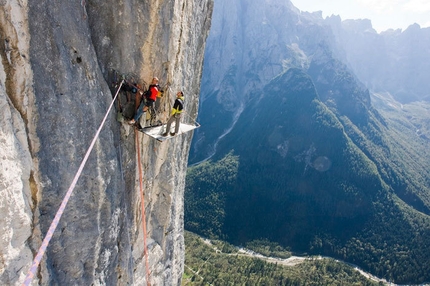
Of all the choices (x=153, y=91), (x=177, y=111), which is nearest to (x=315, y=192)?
(x=177, y=111)

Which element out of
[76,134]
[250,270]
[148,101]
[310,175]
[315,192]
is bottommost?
[250,270]

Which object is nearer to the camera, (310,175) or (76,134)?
(76,134)

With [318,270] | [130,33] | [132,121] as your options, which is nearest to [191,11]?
[130,33]

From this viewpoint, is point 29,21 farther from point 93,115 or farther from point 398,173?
point 398,173

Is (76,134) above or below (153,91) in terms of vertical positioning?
below

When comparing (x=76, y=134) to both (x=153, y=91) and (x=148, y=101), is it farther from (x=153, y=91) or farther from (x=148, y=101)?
(x=153, y=91)

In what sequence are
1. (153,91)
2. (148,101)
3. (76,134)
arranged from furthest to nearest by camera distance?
(148,101) → (153,91) → (76,134)

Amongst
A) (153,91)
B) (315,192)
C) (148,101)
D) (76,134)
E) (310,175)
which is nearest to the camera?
(76,134)

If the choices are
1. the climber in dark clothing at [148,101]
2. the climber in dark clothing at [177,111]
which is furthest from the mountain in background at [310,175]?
the climber in dark clothing at [148,101]
